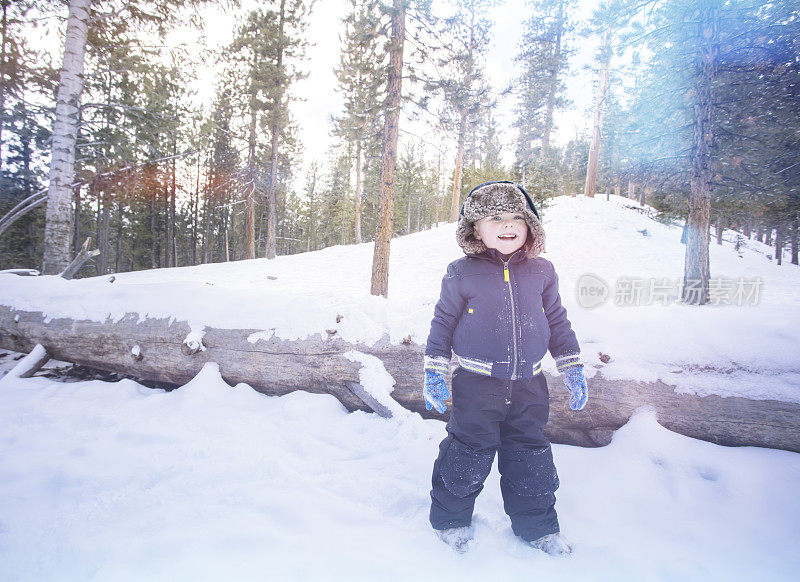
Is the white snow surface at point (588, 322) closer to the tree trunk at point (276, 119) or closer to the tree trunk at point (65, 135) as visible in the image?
the tree trunk at point (65, 135)

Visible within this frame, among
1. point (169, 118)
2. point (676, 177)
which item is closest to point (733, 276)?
point (676, 177)

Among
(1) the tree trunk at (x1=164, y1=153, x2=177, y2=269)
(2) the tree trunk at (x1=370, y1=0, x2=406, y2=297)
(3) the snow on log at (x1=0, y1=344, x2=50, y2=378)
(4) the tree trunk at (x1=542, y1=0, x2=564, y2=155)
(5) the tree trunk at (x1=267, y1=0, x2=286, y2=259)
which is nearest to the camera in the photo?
(3) the snow on log at (x1=0, y1=344, x2=50, y2=378)

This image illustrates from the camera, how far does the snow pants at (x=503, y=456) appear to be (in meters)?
1.86

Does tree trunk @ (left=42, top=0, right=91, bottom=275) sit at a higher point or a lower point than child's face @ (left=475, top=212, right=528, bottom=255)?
higher

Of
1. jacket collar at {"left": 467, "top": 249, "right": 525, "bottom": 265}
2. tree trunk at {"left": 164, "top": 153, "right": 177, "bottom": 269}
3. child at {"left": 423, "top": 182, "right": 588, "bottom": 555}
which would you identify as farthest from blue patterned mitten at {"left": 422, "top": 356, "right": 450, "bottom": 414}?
tree trunk at {"left": 164, "top": 153, "right": 177, "bottom": 269}

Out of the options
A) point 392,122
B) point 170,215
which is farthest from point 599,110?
point 170,215

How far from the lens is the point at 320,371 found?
10.9 ft

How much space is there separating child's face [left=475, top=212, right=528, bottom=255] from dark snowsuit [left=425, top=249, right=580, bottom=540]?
0.07m

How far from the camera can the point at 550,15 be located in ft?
77.2

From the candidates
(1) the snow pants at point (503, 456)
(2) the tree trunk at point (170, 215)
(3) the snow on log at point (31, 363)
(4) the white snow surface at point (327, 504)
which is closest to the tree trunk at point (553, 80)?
(4) the white snow surface at point (327, 504)

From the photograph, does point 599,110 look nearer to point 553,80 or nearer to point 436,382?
point 553,80

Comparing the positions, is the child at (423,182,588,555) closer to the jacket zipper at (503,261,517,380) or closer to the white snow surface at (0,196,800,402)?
the jacket zipper at (503,261,517,380)

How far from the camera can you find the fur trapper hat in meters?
1.98

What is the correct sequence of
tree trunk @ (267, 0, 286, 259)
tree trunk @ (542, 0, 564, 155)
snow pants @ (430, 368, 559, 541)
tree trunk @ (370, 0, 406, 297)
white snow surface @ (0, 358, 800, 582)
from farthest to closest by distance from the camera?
tree trunk @ (542, 0, 564, 155), tree trunk @ (267, 0, 286, 259), tree trunk @ (370, 0, 406, 297), snow pants @ (430, 368, 559, 541), white snow surface @ (0, 358, 800, 582)
